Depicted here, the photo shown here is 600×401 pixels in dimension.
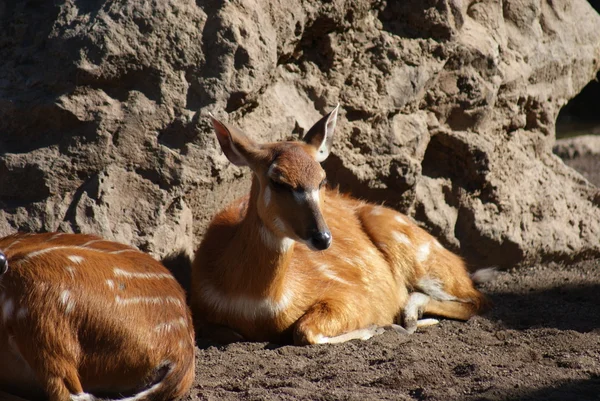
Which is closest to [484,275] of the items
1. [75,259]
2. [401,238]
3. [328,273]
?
[401,238]

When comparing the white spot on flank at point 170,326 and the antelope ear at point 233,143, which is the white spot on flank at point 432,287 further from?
the white spot on flank at point 170,326

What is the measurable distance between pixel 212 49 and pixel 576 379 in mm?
3212

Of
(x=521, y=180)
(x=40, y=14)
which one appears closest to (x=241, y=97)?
(x=40, y=14)

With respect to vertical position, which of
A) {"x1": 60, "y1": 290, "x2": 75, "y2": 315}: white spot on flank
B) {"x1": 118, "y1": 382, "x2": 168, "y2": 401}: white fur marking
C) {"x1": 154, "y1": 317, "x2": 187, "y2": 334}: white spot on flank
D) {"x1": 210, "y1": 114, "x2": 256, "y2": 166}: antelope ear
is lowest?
{"x1": 118, "y1": 382, "x2": 168, "y2": 401}: white fur marking

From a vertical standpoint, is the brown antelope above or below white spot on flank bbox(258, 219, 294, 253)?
below

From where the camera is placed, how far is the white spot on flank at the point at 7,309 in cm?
469

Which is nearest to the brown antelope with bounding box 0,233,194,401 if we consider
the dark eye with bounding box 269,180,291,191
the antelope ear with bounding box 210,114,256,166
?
the dark eye with bounding box 269,180,291,191

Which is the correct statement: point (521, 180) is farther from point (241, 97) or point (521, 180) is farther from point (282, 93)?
point (241, 97)

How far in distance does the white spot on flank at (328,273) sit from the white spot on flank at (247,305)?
54cm

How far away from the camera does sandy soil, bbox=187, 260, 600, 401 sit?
203 inches

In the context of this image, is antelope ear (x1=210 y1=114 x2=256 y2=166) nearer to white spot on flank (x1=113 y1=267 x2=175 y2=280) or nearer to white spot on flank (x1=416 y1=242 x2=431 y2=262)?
white spot on flank (x1=113 y1=267 x2=175 y2=280)

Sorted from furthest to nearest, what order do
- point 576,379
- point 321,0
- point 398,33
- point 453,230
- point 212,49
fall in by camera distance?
point 453,230
point 398,33
point 321,0
point 212,49
point 576,379

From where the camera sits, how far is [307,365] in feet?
18.7

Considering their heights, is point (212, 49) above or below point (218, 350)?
above
